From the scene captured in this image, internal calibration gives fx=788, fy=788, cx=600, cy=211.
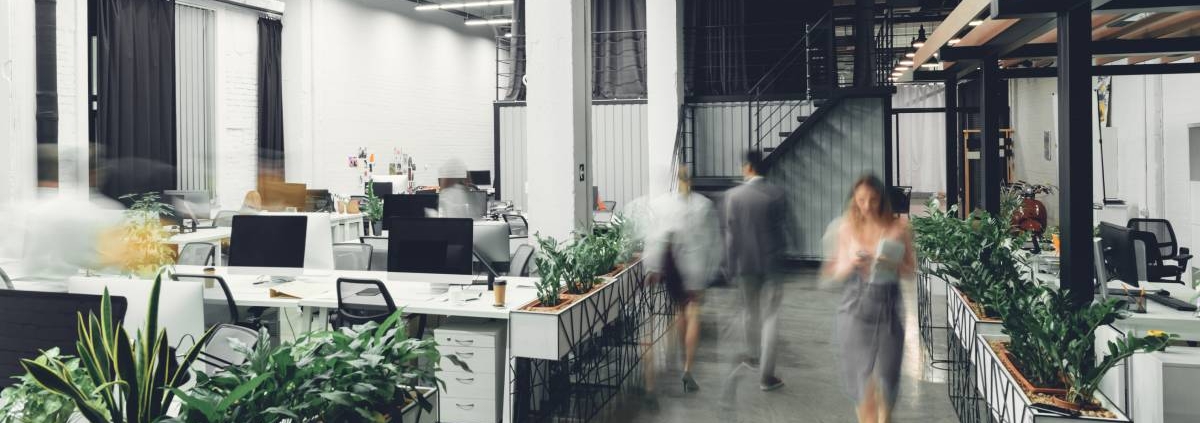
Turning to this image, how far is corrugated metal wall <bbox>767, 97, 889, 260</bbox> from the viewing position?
34.0 ft

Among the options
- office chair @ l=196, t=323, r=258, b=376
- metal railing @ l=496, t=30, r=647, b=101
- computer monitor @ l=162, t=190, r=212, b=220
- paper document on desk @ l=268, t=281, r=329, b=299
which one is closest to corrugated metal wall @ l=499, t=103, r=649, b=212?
metal railing @ l=496, t=30, r=647, b=101

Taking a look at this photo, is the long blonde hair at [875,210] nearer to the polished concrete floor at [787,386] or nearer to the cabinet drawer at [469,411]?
the polished concrete floor at [787,386]

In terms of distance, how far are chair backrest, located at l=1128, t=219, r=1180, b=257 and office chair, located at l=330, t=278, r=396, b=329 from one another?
6580 millimetres

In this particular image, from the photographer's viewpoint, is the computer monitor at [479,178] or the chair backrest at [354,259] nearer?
the chair backrest at [354,259]

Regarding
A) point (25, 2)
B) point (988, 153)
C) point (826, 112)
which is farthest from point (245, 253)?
point (826, 112)

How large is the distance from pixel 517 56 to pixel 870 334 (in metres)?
11.9

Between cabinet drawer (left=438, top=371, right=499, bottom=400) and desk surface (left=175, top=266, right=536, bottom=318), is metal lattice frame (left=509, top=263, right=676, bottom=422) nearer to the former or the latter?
cabinet drawer (left=438, top=371, right=499, bottom=400)

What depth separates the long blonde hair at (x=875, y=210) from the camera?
13.1ft

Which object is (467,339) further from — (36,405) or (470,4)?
(470,4)

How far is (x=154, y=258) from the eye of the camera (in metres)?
5.12

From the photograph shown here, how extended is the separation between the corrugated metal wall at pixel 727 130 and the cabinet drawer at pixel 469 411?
766 centimetres

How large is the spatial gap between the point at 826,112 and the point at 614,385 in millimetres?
6380

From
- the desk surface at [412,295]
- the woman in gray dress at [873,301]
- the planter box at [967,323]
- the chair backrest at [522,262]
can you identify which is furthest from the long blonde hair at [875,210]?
the chair backrest at [522,262]

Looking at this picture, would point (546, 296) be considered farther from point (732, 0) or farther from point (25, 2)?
point (732, 0)
